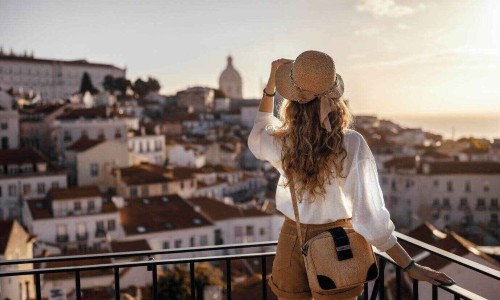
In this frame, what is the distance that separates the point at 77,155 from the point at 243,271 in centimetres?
1859

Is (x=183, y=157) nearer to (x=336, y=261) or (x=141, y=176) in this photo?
(x=141, y=176)

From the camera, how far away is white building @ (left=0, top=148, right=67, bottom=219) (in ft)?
122

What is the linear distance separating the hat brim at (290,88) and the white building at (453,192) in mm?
42356

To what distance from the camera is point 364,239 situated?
2.53 metres

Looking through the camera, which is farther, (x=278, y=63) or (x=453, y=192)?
(x=453, y=192)

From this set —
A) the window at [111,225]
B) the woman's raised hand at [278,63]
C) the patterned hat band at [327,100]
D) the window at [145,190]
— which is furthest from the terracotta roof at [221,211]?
the patterned hat band at [327,100]

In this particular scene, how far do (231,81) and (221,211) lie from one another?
3226 inches

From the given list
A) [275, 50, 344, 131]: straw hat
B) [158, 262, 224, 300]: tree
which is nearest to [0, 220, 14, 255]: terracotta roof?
[158, 262, 224, 300]: tree

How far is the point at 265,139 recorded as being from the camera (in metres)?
2.75

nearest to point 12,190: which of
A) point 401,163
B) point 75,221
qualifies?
point 75,221

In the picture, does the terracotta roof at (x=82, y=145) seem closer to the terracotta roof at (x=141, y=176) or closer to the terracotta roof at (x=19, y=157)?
the terracotta roof at (x=141, y=176)

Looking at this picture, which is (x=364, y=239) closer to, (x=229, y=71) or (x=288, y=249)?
(x=288, y=249)

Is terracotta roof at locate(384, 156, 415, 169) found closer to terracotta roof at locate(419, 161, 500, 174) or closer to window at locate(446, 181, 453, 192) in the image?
terracotta roof at locate(419, 161, 500, 174)

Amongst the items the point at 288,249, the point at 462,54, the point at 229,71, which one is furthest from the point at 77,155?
the point at 229,71
